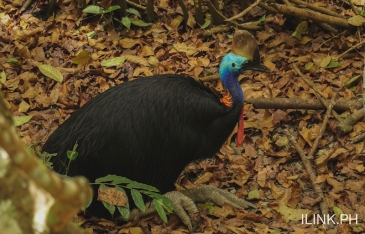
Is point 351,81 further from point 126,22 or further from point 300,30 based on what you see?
point 126,22

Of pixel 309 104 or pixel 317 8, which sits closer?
pixel 309 104

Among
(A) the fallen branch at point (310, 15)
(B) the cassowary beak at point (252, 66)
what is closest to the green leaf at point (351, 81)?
(A) the fallen branch at point (310, 15)

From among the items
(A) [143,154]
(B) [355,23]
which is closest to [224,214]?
(A) [143,154]

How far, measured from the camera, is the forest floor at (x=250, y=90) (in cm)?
359

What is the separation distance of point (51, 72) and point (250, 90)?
60.0 inches

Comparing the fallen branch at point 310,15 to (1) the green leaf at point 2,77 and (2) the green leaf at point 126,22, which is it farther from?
(1) the green leaf at point 2,77

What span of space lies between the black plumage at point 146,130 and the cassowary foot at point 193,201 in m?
0.13

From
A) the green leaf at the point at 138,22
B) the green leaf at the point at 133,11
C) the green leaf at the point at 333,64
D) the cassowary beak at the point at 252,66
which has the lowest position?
the green leaf at the point at 333,64

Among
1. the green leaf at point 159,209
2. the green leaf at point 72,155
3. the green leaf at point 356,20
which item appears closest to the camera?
the green leaf at point 159,209

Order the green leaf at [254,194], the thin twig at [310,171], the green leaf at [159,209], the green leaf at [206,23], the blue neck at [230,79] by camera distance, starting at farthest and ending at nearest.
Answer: the green leaf at [206,23] → the green leaf at [254,194] → the thin twig at [310,171] → the blue neck at [230,79] → the green leaf at [159,209]

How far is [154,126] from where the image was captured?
10.6 ft

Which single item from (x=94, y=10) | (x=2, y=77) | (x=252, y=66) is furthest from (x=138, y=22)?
(x=252, y=66)

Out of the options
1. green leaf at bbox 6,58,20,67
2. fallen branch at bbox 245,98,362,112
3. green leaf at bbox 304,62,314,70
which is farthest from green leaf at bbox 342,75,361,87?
green leaf at bbox 6,58,20,67

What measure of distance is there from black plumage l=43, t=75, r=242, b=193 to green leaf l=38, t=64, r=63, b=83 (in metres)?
1.38
